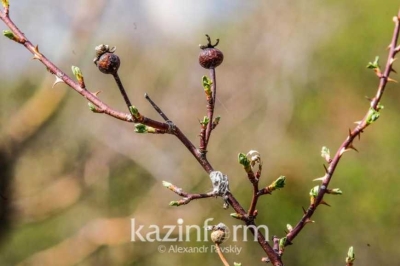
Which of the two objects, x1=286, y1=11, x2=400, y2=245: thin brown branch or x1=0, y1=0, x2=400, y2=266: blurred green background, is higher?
x1=0, y1=0, x2=400, y2=266: blurred green background

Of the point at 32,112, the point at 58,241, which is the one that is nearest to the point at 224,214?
the point at 58,241

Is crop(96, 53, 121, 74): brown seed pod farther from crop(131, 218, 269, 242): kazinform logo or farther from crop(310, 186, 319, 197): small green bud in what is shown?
crop(131, 218, 269, 242): kazinform logo

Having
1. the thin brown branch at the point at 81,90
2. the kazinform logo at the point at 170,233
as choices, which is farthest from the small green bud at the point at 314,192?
the kazinform logo at the point at 170,233

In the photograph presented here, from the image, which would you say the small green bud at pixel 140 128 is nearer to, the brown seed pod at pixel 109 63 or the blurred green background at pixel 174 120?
the brown seed pod at pixel 109 63

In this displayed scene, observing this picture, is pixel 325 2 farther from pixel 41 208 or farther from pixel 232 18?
pixel 41 208

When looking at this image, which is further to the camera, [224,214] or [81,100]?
[81,100]

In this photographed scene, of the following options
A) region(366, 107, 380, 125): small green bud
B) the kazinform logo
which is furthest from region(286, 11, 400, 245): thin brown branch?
the kazinform logo

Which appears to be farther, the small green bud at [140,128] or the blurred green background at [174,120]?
the blurred green background at [174,120]

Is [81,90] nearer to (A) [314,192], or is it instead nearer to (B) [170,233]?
(A) [314,192]
